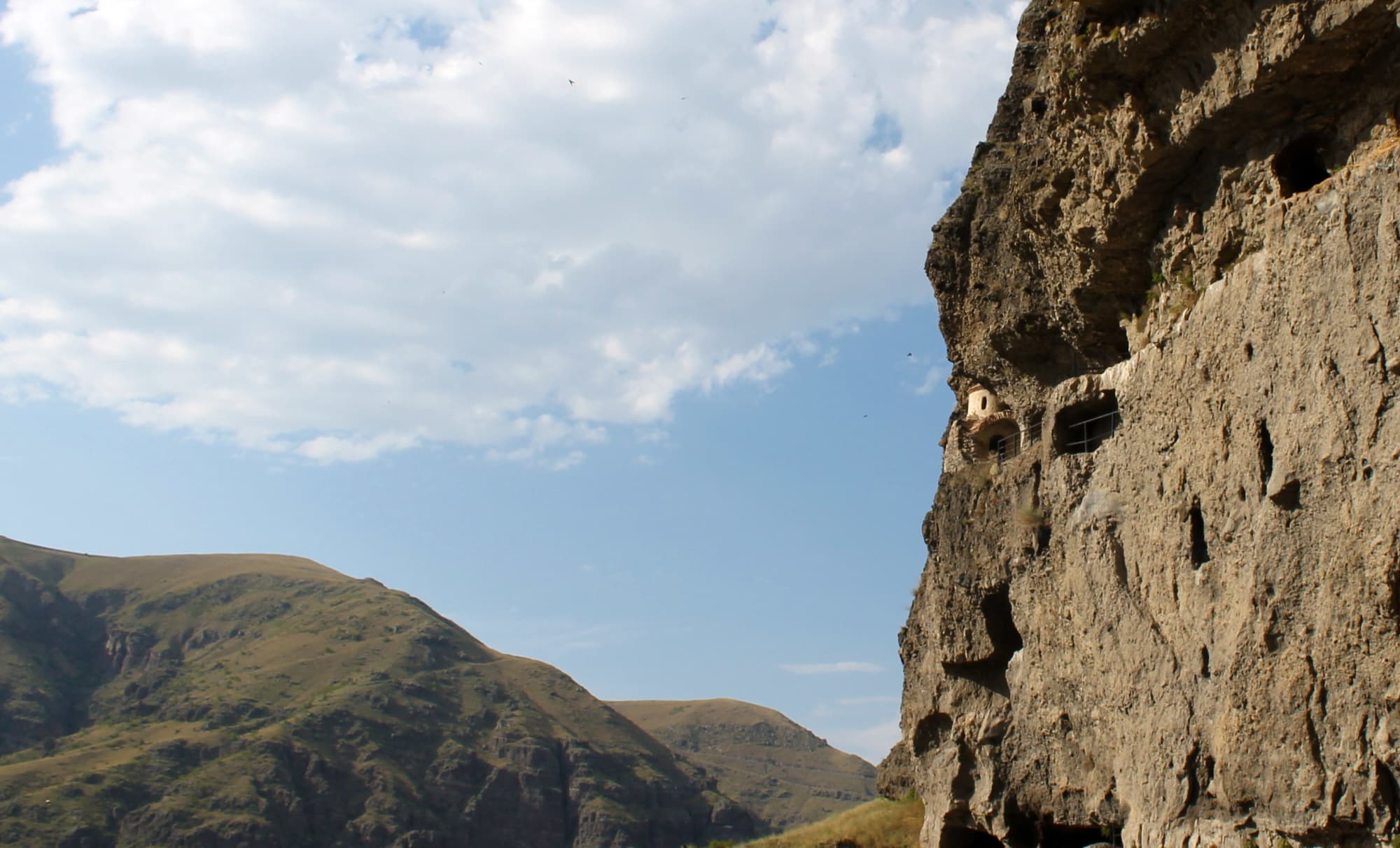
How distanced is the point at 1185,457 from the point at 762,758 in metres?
131

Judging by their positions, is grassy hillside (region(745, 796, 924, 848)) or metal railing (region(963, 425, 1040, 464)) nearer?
metal railing (region(963, 425, 1040, 464))

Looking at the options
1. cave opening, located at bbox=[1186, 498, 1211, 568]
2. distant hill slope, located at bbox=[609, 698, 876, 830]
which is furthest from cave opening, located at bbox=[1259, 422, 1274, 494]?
distant hill slope, located at bbox=[609, 698, 876, 830]

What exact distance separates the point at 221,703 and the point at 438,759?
19429 millimetres

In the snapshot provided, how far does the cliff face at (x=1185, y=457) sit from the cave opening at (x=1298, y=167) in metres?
0.05

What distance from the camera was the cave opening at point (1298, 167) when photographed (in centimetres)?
1755

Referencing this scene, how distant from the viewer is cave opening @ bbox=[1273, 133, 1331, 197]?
1755 centimetres

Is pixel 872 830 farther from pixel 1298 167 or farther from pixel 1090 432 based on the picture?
pixel 1298 167

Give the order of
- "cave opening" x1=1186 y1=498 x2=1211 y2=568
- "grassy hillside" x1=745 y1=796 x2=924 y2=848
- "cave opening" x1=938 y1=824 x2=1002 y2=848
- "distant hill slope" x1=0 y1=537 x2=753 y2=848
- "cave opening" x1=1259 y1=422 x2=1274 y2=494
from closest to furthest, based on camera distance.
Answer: "cave opening" x1=1259 y1=422 x2=1274 y2=494, "cave opening" x1=1186 y1=498 x2=1211 y2=568, "cave opening" x1=938 y1=824 x2=1002 y2=848, "grassy hillside" x1=745 y1=796 x2=924 y2=848, "distant hill slope" x1=0 y1=537 x2=753 y2=848

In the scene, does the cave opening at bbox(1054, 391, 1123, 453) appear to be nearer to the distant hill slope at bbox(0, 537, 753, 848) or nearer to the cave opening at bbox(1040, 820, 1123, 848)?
the cave opening at bbox(1040, 820, 1123, 848)

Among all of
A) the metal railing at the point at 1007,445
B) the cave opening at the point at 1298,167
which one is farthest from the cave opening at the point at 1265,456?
the metal railing at the point at 1007,445

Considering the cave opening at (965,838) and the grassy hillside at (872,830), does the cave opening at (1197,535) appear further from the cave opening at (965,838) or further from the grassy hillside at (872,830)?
the grassy hillside at (872,830)

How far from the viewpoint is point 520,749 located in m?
107

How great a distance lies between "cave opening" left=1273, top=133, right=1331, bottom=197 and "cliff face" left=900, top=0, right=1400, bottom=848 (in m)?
0.05

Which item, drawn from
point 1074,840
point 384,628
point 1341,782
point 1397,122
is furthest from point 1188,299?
point 384,628
